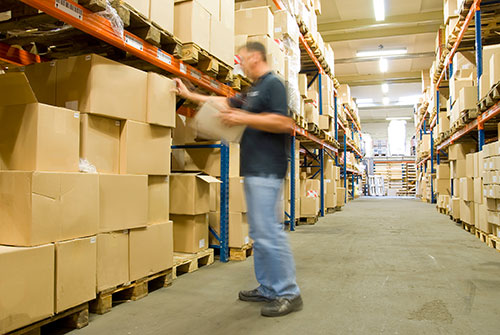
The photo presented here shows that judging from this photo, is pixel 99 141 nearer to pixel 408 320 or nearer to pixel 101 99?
pixel 101 99

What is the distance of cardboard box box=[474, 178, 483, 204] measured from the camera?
5.94 meters

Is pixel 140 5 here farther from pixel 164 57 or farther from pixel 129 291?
pixel 129 291

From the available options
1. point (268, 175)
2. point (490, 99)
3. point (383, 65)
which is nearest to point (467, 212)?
point (490, 99)

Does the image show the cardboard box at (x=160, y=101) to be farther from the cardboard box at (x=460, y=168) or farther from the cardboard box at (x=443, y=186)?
the cardboard box at (x=443, y=186)

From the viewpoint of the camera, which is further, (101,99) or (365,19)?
(365,19)

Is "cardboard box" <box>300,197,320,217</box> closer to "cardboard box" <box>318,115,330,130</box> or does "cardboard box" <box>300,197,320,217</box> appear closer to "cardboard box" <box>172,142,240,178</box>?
"cardboard box" <box>318,115,330,130</box>

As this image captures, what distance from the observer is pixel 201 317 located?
2535 mm

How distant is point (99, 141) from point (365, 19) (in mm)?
12509

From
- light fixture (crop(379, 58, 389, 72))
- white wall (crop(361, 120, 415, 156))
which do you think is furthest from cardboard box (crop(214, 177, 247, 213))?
white wall (crop(361, 120, 415, 156))

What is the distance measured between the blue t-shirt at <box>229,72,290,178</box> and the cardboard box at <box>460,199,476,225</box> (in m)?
5.57

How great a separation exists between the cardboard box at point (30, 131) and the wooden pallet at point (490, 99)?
5.32 m

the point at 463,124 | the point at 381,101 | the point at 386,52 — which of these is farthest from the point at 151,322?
the point at 381,101

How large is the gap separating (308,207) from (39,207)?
22.0 feet

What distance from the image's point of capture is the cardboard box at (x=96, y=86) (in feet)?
8.61
